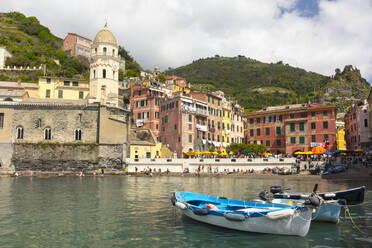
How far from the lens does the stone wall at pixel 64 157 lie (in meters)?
50.4

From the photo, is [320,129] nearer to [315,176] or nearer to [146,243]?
[315,176]

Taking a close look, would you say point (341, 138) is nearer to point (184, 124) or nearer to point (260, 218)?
point (184, 124)

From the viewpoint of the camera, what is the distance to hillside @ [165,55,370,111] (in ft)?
346

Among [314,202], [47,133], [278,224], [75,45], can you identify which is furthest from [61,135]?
[75,45]

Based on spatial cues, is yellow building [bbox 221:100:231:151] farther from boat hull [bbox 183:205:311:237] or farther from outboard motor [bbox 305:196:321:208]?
outboard motor [bbox 305:196:321:208]

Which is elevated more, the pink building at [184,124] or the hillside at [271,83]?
the hillside at [271,83]

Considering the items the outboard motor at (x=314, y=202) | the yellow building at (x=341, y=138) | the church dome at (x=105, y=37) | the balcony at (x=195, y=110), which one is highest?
the church dome at (x=105, y=37)

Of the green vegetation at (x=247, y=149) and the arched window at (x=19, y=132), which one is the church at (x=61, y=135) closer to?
the arched window at (x=19, y=132)

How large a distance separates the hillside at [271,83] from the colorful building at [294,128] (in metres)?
16.8

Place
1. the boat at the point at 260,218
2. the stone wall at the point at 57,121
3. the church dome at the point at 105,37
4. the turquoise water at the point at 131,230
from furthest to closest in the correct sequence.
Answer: the church dome at the point at 105,37
the stone wall at the point at 57,121
the boat at the point at 260,218
the turquoise water at the point at 131,230

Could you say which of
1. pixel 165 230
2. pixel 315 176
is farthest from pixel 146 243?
pixel 315 176

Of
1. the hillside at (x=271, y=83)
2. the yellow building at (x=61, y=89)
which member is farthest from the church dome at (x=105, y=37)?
the hillside at (x=271, y=83)

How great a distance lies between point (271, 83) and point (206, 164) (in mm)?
103836

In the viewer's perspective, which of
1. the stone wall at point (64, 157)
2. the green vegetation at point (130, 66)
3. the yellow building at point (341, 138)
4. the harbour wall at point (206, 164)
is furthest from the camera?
the green vegetation at point (130, 66)
